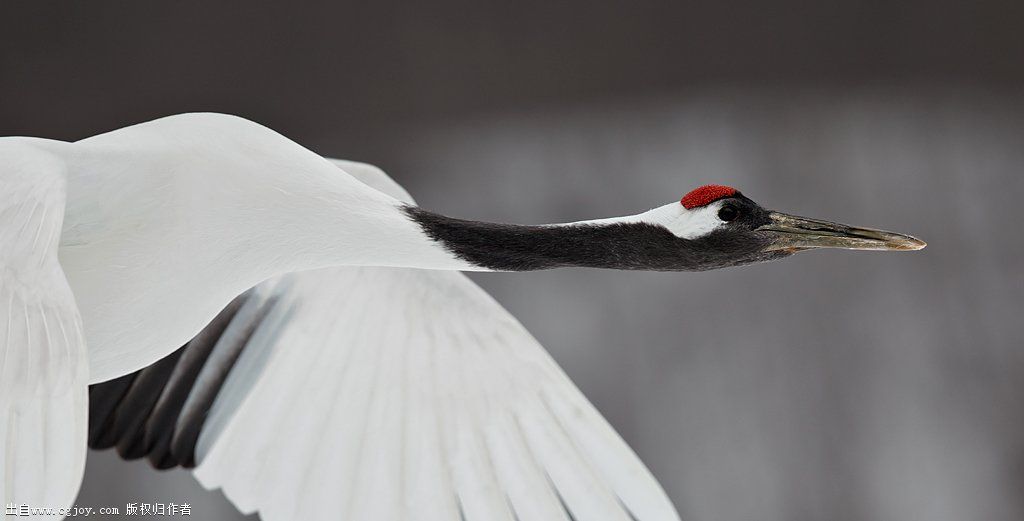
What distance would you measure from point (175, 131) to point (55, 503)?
35 cm

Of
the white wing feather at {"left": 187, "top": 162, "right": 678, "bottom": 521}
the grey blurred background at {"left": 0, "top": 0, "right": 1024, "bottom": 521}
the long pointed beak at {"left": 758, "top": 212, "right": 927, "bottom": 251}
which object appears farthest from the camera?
the grey blurred background at {"left": 0, "top": 0, "right": 1024, "bottom": 521}

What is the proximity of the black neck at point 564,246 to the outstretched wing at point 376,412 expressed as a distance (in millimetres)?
235

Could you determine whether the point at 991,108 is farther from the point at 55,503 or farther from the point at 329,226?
the point at 55,503

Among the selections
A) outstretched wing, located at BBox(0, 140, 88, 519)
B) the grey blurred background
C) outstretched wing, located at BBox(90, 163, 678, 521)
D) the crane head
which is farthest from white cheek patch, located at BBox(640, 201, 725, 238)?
the grey blurred background

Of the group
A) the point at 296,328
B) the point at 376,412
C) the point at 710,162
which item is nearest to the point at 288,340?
the point at 296,328

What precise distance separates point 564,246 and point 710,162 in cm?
101

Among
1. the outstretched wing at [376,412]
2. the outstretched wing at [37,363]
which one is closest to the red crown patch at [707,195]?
the outstretched wing at [376,412]

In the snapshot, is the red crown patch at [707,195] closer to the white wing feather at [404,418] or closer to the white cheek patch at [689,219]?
the white cheek patch at [689,219]

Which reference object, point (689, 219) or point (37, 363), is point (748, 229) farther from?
point (37, 363)

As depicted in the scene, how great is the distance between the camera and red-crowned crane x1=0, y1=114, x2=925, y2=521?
62cm

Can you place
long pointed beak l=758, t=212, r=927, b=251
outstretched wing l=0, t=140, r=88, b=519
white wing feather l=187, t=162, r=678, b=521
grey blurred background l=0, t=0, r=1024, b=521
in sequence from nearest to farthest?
outstretched wing l=0, t=140, r=88, b=519 < long pointed beak l=758, t=212, r=927, b=251 < white wing feather l=187, t=162, r=678, b=521 < grey blurred background l=0, t=0, r=1024, b=521

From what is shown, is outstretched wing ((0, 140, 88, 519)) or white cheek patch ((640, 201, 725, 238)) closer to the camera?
outstretched wing ((0, 140, 88, 519))

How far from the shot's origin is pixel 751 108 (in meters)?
1.77

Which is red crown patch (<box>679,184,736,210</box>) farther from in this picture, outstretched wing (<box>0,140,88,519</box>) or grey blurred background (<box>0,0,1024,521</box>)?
grey blurred background (<box>0,0,1024,521</box>)
